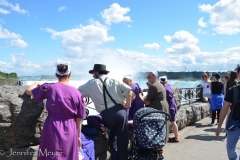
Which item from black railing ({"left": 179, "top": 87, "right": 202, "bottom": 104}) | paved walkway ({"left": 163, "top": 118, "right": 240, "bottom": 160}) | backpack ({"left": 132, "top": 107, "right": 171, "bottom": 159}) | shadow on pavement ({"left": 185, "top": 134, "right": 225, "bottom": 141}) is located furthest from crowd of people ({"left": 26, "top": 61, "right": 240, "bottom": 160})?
black railing ({"left": 179, "top": 87, "right": 202, "bottom": 104})

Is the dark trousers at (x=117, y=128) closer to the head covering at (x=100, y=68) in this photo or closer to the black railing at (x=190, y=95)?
the head covering at (x=100, y=68)

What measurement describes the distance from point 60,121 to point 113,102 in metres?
1.17

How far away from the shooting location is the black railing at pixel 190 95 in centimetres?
1009

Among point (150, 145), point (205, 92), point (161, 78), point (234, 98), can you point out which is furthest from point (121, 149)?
point (205, 92)

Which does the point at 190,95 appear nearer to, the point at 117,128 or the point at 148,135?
the point at 148,135

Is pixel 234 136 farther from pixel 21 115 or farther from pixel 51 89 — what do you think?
pixel 21 115

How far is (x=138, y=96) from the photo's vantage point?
16.2 ft

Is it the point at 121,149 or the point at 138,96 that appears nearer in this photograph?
the point at 121,149

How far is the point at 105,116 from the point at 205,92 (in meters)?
7.40

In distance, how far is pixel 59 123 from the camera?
2744mm

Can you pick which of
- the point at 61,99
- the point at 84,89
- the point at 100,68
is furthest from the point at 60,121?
the point at 100,68

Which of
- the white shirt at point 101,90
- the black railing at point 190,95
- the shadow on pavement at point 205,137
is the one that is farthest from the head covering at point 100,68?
the black railing at point 190,95

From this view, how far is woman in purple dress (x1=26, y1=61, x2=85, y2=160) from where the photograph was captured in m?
2.70

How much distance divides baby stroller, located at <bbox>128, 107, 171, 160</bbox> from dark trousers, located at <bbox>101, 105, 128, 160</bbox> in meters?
0.19
